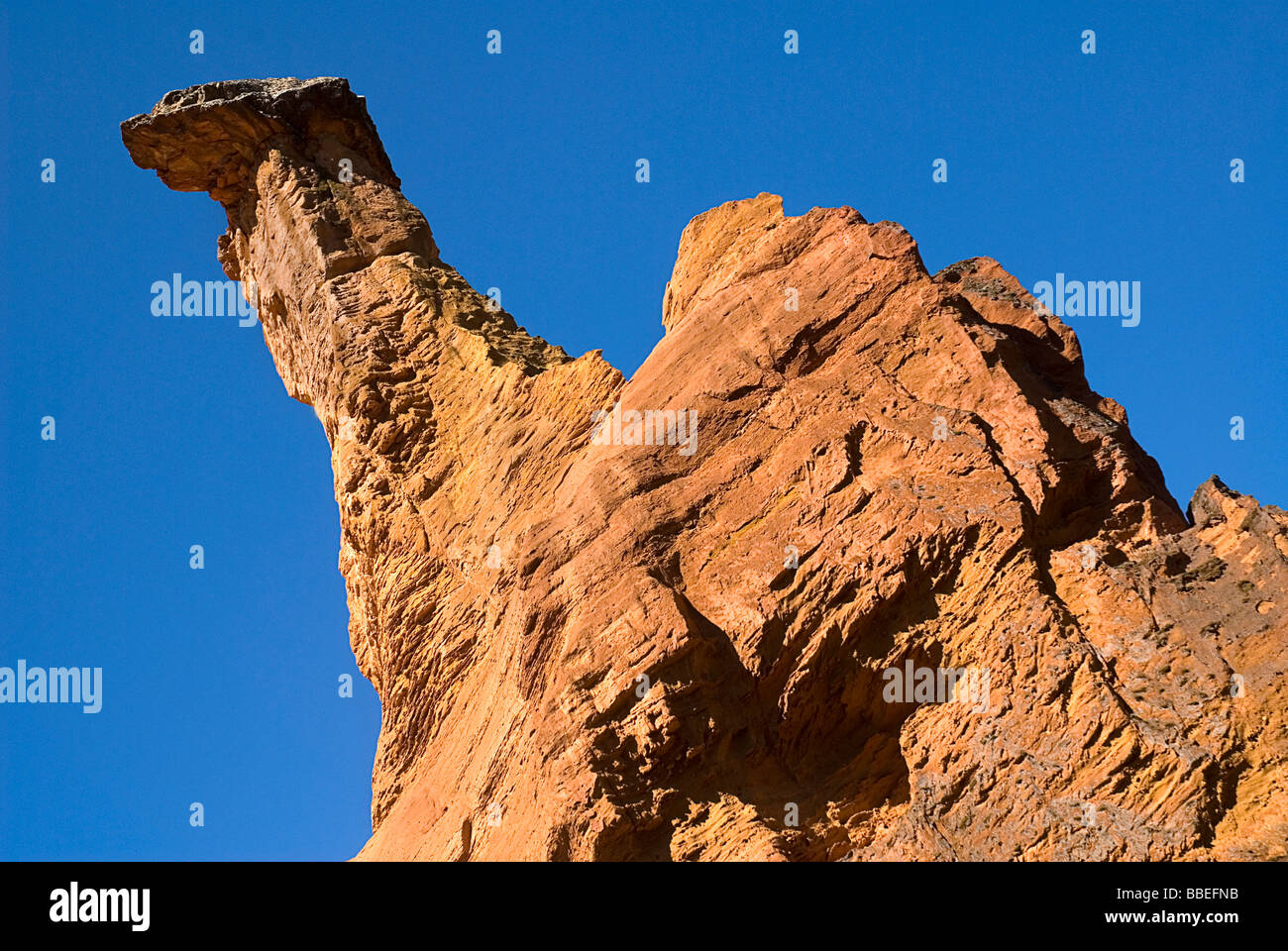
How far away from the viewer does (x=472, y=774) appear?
26016 millimetres

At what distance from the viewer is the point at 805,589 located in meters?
24.2

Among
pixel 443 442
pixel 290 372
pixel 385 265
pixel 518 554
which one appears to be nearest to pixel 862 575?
pixel 518 554

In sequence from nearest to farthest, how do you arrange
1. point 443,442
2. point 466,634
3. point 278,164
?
point 466,634 → point 443,442 → point 278,164

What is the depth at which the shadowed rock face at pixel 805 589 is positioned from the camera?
866 inches

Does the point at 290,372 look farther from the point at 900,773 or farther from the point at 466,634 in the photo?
the point at 900,773

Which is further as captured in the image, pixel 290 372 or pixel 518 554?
pixel 290 372

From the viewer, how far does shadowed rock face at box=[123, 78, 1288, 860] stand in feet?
72.1

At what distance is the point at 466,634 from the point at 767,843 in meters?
9.31

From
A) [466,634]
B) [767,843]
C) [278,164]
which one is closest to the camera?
[767,843]

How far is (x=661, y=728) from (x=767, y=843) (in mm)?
2432

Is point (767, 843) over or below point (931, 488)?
below

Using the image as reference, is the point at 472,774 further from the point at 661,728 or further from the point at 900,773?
the point at 900,773

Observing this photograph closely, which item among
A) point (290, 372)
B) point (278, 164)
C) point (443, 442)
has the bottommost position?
point (443, 442)

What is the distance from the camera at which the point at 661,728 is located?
22.8m
